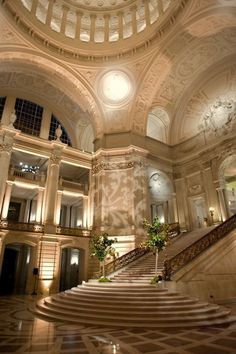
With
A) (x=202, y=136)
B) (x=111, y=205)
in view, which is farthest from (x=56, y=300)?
(x=202, y=136)

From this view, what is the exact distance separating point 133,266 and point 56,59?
15.3 metres

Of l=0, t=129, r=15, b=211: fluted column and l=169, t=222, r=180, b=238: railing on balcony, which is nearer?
l=0, t=129, r=15, b=211: fluted column

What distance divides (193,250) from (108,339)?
5945mm

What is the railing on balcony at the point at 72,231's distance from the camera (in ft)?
52.0

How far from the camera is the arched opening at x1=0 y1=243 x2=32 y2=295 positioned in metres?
18.6

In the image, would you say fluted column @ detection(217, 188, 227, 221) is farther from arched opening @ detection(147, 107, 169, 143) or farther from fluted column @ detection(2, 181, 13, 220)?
fluted column @ detection(2, 181, 13, 220)

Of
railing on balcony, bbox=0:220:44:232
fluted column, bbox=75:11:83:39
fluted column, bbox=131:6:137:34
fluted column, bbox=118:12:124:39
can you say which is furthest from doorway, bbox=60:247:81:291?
fluted column, bbox=131:6:137:34

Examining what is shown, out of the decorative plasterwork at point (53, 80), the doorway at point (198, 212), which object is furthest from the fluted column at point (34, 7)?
the doorway at point (198, 212)

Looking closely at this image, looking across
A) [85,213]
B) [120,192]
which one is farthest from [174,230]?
[85,213]

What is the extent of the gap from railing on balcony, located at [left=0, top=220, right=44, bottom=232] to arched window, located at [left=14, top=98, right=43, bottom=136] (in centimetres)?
885

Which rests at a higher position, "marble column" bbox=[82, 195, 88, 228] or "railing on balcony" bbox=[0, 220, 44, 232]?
"marble column" bbox=[82, 195, 88, 228]

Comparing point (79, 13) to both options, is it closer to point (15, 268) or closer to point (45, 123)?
point (45, 123)

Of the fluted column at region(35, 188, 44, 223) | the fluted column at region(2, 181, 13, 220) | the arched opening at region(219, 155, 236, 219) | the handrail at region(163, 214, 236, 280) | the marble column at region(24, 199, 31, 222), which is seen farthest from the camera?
the marble column at region(24, 199, 31, 222)

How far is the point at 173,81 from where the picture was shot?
1936 centimetres
